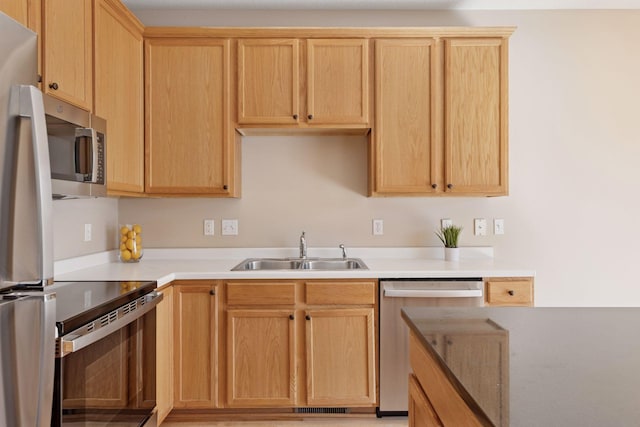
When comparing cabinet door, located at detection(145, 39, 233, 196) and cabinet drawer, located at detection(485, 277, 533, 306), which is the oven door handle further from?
cabinet drawer, located at detection(485, 277, 533, 306)

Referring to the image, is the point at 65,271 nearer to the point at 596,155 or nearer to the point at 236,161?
the point at 236,161

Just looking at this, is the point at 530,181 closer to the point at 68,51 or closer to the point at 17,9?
the point at 68,51

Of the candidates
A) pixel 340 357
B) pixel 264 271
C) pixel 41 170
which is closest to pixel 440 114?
pixel 264 271

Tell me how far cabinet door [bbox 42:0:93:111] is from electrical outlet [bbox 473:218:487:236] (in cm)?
247

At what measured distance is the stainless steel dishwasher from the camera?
2348 millimetres

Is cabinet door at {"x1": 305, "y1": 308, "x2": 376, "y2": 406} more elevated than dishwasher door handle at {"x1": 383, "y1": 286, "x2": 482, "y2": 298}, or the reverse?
dishwasher door handle at {"x1": 383, "y1": 286, "x2": 482, "y2": 298}

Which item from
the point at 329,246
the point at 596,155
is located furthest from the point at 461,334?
the point at 596,155

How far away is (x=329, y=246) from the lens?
301cm

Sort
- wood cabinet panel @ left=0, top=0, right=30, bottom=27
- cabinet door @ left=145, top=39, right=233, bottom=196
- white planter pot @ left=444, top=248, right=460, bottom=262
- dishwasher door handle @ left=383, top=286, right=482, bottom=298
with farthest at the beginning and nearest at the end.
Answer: white planter pot @ left=444, top=248, right=460, bottom=262
cabinet door @ left=145, top=39, right=233, bottom=196
dishwasher door handle @ left=383, top=286, right=482, bottom=298
wood cabinet panel @ left=0, top=0, right=30, bottom=27

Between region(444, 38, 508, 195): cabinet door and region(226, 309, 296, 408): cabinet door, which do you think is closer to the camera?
region(226, 309, 296, 408): cabinet door

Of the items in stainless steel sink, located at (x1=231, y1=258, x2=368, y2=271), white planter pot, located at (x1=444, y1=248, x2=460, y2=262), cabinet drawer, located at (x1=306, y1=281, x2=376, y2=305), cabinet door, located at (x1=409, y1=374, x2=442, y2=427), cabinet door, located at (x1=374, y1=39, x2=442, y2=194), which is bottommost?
cabinet door, located at (x1=409, y1=374, x2=442, y2=427)

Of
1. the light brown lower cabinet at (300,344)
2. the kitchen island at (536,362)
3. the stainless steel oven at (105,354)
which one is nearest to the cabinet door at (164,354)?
the stainless steel oven at (105,354)

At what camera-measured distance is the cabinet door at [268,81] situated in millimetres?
2656

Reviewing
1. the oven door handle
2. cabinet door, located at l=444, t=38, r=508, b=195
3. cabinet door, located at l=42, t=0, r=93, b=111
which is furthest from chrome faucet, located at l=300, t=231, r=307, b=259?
cabinet door, located at l=42, t=0, r=93, b=111
